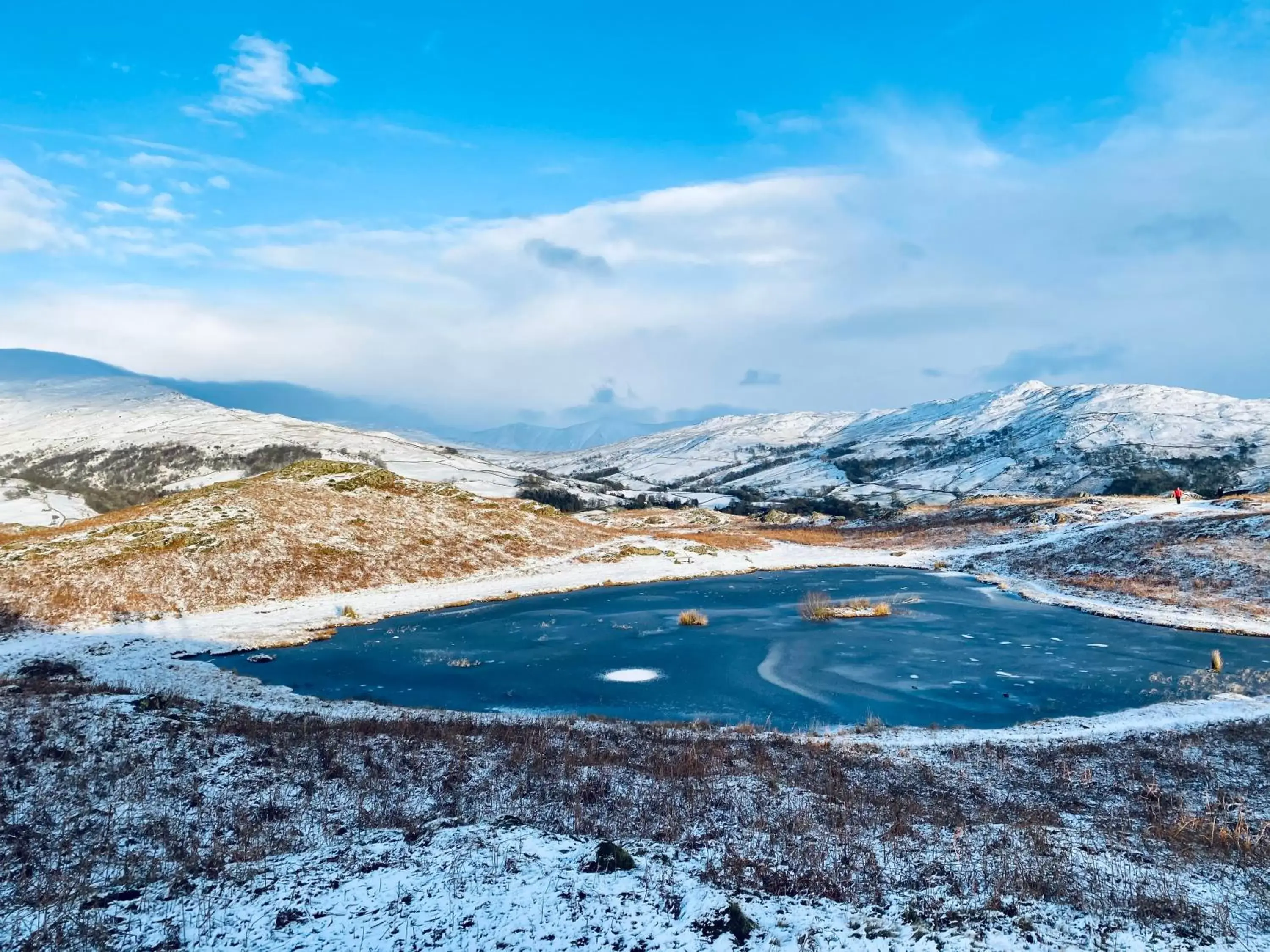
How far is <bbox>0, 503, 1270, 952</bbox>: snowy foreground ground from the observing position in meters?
8.77

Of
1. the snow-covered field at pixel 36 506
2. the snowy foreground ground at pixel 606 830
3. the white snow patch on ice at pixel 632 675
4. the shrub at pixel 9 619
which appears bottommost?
the snow-covered field at pixel 36 506

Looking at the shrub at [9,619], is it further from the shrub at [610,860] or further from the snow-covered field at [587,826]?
the shrub at [610,860]

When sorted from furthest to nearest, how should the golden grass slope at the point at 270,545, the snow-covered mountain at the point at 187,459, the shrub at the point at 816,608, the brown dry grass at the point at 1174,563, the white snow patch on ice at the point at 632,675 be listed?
1. the snow-covered mountain at the point at 187,459
2. the brown dry grass at the point at 1174,563
3. the shrub at the point at 816,608
4. the golden grass slope at the point at 270,545
5. the white snow patch on ice at the point at 632,675

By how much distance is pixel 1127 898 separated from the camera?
9898mm

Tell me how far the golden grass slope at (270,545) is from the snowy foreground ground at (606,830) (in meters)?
20.8

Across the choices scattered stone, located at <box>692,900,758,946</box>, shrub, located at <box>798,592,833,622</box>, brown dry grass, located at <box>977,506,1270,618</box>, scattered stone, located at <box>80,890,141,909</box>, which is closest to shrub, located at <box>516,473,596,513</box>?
brown dry grass, located at <box>977,506,1270,618</box>

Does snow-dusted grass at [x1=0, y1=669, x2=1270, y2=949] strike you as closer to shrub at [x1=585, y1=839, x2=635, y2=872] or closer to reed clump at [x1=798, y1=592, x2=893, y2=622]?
shrub at [x1=585, y1=839, x2=635, y2=872]

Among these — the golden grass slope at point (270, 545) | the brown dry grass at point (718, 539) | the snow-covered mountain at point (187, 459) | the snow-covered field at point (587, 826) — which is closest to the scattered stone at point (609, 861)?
the snow-covered field at point (587, 826)

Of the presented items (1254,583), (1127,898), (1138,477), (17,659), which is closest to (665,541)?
(1254,583)

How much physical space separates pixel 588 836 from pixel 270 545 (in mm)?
47747

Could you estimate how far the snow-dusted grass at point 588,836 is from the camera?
8789 millimetres

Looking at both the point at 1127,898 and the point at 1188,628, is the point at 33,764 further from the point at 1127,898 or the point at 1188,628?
the point at 1188,628

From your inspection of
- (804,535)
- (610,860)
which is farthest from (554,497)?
(610,860)

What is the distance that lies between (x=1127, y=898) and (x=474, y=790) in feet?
38.2
